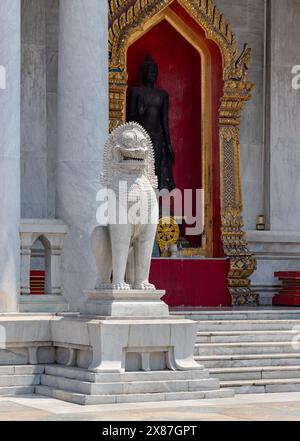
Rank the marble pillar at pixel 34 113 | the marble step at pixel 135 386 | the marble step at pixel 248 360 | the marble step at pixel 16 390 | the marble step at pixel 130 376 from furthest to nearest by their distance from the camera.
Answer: the marble pillar at pixel 34 113 → the marble step at pixel 248 360 → the marble step at pixel 16 390 → the marble step at pixel 130 376 → the marble step at pixel 135 386

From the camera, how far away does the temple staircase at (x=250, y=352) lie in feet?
70.7

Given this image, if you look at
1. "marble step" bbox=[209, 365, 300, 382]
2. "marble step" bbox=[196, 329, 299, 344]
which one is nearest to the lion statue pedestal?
"marble step" bbox=[209, 365, 300, 382]

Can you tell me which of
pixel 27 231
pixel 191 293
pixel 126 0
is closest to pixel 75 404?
pixel 27 231

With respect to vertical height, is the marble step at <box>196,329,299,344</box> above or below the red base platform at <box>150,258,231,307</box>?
below

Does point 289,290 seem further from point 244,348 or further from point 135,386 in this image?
point 135,386

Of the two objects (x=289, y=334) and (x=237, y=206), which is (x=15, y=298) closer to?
(x=289, y=334)

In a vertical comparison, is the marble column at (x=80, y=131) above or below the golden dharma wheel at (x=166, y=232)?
above

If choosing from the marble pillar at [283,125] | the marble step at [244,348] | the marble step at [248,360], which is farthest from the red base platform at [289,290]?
the marble step at [248,360]

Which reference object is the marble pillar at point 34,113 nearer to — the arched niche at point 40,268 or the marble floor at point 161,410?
the arched niche at point 40,268

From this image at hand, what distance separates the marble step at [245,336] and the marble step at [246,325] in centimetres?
14

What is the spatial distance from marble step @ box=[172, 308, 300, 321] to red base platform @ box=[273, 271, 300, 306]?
4636 mm

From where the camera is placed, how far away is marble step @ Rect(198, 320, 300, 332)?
76.3 feet

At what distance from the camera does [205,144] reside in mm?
31406

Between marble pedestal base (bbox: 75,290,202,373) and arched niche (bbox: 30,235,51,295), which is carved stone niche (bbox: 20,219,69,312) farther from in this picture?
marble pedestal base (bbox: 75,290,202,373)
